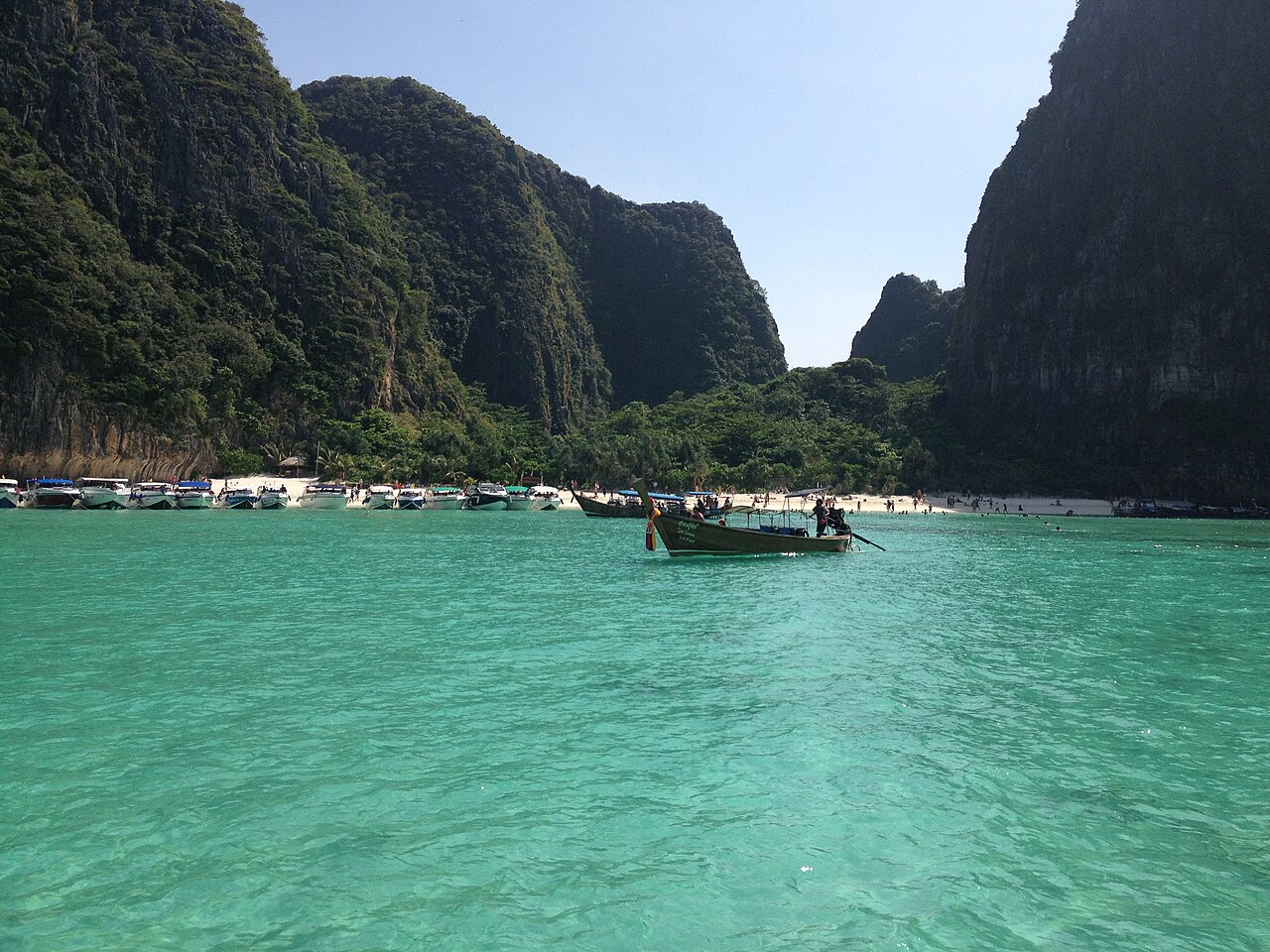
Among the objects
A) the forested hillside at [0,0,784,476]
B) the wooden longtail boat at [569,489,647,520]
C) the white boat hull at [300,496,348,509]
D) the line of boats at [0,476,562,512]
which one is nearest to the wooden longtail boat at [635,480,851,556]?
the wooden longtail boat at [569,489,647,520]

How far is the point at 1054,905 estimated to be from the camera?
592 centimetres

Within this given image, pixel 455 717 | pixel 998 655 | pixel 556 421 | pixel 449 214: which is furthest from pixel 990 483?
pixel 449 214

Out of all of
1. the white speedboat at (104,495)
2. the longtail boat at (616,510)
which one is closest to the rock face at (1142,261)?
the longtail boat at (616,510)

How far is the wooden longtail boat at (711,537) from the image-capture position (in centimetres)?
3170

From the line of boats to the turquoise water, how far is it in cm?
5132

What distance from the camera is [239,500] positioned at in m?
69.1

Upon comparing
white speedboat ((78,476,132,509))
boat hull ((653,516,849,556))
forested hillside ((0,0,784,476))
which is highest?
forested hillside ((0,0,784,476))

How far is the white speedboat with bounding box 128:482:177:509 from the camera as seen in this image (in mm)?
65750

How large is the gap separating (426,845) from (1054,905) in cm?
454

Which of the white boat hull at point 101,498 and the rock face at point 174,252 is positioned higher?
the rock face at point 174,252

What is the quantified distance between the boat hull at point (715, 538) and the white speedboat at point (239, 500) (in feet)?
160

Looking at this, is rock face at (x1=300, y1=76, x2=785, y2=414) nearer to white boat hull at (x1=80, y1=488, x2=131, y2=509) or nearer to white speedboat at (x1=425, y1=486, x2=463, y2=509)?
white speedboat at (x1=425, y1=486, x2=463, y2=509)

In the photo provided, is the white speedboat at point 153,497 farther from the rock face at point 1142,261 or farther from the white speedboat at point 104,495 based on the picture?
the rock face at point 1142,261

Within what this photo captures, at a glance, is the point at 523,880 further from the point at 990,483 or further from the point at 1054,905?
the point at 990,483
